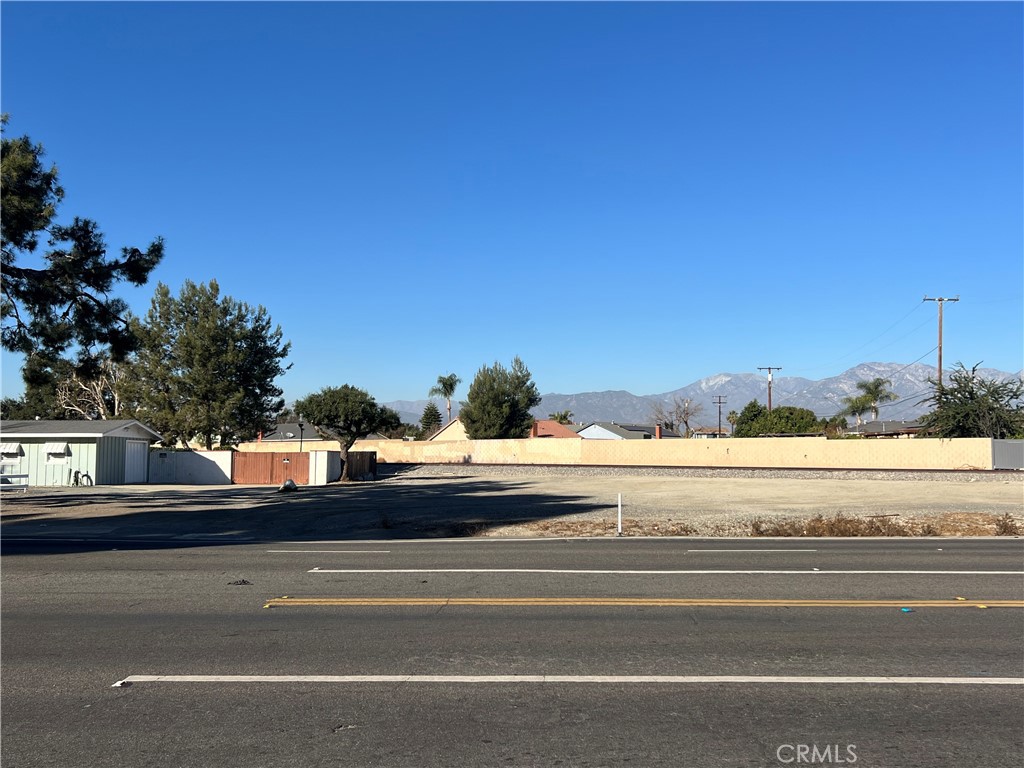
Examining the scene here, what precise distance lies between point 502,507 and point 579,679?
20.2 meters

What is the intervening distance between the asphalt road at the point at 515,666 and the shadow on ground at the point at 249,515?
685 cm

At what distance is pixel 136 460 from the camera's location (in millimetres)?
43594

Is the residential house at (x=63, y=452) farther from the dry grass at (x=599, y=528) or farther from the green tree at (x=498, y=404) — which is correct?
the green tree at (x=498, y=404)

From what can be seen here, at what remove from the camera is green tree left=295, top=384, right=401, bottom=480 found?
2346 inches

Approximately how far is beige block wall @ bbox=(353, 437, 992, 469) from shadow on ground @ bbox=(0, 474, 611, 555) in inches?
1059

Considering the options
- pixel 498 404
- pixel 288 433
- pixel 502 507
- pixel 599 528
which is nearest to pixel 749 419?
pixel 498 404

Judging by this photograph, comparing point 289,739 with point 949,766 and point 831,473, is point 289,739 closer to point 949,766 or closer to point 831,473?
point 949,766

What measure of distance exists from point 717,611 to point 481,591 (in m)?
3.09

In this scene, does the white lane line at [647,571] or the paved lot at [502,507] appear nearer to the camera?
the white lane line at [647,571]

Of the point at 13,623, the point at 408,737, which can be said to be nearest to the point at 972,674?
the point at 408,737

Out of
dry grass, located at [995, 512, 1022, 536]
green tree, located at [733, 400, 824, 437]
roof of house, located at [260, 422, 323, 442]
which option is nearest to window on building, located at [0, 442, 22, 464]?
dry grass, located at [995, 512, 1022, 536]

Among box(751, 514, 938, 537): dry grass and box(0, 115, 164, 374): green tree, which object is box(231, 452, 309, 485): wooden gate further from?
box(751, 514, 938, 537): dry grass

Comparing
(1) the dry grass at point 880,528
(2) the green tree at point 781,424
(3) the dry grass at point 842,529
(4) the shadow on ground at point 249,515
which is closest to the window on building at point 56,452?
(4) the shadow on ground at point 249,515

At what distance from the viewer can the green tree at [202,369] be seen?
189 ft
